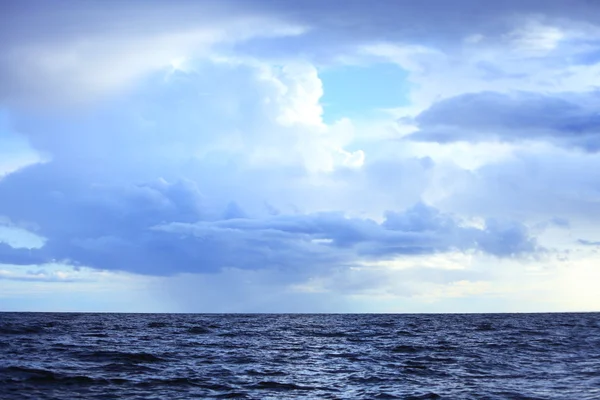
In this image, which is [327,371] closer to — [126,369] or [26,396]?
[126,369]

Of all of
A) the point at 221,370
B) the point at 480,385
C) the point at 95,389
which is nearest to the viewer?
the point at 95,389

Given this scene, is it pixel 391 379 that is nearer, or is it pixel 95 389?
pixel 95 389

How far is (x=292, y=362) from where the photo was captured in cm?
4131

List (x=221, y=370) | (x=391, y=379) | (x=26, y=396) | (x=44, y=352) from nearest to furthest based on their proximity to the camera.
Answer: (x=26, y=396) < (x=391, y=379) < (x=221, y=370) < (x=44, y=352)

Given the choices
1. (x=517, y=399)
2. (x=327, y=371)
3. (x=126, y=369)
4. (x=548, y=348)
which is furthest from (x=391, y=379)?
(x=548, y=348)

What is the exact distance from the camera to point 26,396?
2697cm

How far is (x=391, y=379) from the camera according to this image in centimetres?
3353

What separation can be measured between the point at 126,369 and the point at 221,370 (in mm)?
5466

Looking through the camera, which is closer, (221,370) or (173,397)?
(173,397)

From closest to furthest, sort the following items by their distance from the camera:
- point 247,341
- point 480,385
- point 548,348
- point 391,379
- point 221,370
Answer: point 480,385
point 391,379
point 221,370
point 548,348
point 247,341

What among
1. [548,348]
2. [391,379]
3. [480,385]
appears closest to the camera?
[480,385]

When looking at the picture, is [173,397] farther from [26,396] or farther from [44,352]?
[44,352]

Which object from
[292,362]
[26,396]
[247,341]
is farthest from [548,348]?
[26,396]

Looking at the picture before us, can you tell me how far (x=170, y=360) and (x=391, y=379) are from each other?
605 inches
